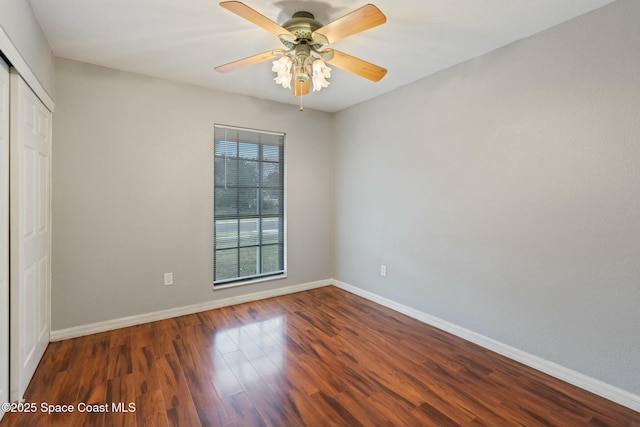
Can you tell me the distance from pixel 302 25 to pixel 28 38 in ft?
5.62

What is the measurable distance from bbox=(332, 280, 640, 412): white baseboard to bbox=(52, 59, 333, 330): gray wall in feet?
6.33

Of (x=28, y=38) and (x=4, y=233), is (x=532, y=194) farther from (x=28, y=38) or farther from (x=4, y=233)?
(x=28, y=38)

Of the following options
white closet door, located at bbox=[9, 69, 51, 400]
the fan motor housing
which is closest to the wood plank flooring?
white closet door, located at bbox=[9, 69, 51, 400]

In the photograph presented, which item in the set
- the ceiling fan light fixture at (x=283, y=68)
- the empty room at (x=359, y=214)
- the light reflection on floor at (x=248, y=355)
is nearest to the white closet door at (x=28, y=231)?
the empty room at (x=359, y=214)

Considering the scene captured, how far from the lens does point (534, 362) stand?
2270mm

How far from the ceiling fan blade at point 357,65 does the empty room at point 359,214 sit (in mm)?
22

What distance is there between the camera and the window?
354cm

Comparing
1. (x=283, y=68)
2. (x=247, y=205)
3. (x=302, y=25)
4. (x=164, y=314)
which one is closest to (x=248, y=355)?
(x=164, y=314)

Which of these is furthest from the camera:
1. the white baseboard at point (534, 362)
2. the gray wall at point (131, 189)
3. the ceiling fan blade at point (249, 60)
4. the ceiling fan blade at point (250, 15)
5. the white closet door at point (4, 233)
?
the gray wall at point (131, 189)

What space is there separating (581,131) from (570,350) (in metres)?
1.51

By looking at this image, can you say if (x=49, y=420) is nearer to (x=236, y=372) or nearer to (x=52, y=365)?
(x=52, y=365)

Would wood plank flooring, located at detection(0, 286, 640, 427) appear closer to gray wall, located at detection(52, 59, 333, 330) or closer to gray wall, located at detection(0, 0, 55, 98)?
gray wall, located at detection(52, 59, 333, 330)

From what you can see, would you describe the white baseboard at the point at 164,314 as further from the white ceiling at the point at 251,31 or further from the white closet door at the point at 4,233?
the white ceiling at the point at 251,31

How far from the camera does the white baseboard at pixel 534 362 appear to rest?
74.2 inches
